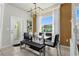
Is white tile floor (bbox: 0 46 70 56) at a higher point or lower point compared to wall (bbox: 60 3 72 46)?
lower

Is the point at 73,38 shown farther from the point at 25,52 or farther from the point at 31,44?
the point at 25,52

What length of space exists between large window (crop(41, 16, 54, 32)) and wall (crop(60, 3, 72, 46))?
0.22m

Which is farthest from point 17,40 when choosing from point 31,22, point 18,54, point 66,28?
point 66,28

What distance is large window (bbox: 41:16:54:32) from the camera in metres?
2.11

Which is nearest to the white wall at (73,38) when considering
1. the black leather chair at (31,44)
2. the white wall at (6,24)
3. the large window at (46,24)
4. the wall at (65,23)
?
the wall at (65,23)

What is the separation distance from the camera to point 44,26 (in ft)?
7.13

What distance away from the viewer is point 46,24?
2.17 meters

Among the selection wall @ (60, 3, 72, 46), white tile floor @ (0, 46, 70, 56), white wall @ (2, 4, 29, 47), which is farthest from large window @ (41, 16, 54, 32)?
white wall @ (2, 4, 29, 47)

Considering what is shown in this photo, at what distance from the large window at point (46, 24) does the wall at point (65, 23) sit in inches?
8.6

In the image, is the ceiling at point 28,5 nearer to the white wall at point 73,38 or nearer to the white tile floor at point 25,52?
the white wall at point 73,38

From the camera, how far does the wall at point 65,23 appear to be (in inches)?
78.0

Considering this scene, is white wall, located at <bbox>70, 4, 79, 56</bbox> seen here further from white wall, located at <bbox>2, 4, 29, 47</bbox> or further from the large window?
white wall, located at <bbox>2, 4, 29, 47</bbox>

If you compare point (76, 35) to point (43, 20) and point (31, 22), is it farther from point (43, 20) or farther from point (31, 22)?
point (31, 22)

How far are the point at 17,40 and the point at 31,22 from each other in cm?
45
